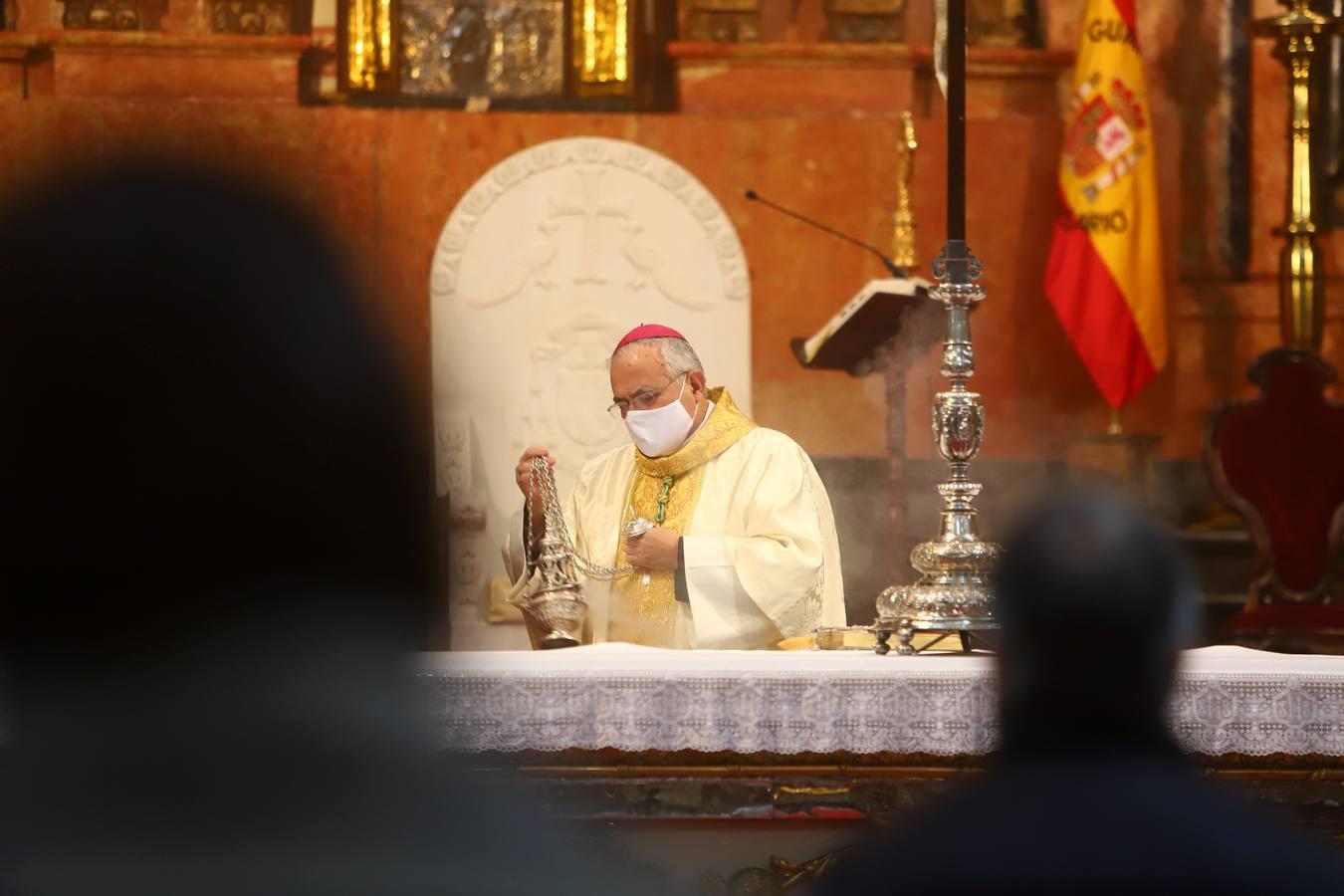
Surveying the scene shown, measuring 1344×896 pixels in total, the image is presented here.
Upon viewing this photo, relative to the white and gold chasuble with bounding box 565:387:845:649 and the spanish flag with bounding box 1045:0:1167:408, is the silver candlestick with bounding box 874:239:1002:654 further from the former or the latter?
the spanish flag with bounding box 1045:0:1167:408

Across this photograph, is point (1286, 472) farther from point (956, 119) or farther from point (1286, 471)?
point (956, 119)

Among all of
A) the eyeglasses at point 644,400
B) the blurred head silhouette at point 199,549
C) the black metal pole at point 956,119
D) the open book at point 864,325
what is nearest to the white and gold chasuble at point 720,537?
the eyeglasses at point 644,400

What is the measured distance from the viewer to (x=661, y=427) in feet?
15.5

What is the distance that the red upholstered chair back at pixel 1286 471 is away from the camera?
6934mm

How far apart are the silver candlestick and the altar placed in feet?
0.44

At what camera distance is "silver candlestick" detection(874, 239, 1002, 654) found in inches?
136

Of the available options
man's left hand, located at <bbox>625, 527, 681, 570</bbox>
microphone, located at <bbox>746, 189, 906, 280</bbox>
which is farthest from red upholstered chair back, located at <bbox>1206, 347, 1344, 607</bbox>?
man's left hand, located at <bbox>625, 527, 681, 570</bbox>

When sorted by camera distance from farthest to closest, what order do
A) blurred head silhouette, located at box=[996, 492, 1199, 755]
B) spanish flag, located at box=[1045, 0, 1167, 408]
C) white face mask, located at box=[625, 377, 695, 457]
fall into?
spanish flag, located at box=[1045, 0, 1167, 408] < white face mask, located at box=[625, 377, 695, 457] < blurred head silhouette, located at box=[996, 492, 1199, 755]

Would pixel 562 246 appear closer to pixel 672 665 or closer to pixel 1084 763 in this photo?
pixel 672 665

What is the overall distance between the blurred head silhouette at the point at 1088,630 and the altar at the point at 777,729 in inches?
83.8

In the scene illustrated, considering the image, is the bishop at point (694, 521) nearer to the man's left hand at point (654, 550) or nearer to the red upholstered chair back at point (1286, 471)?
the man's left hand at point (654, 550)

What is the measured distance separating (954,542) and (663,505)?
4.58 ft

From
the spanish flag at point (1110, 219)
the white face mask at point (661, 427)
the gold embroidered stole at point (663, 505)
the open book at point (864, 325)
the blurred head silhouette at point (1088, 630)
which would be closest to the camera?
the blurred head silhouette at point (1088, 630)

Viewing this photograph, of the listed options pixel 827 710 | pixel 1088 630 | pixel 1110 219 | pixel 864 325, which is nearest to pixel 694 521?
pixel 827 710
